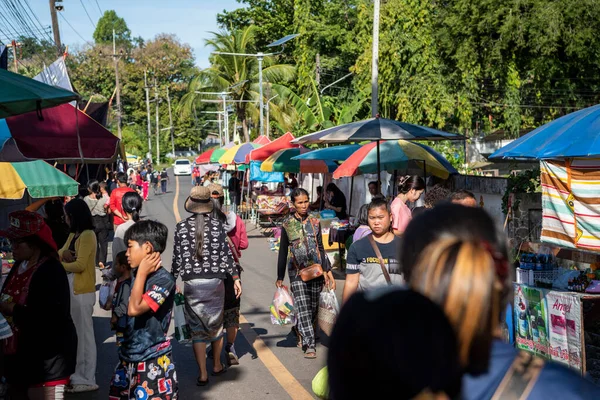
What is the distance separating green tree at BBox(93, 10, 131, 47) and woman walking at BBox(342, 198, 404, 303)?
10964cm

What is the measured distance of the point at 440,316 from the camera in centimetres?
139

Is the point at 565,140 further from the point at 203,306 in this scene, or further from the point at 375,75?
the point at 375,75

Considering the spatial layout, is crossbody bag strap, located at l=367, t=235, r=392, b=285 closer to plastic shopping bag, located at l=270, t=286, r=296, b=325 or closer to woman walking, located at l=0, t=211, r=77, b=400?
plastic shopping bag, located at l=270, t=286, r=296, b=325

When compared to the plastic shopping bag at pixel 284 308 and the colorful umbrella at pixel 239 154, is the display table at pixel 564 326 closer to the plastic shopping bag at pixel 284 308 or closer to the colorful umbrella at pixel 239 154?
the plastic shopping bag at pixel 284 308

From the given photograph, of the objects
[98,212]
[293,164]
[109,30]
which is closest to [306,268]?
[98,212]

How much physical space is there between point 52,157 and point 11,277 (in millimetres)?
1903

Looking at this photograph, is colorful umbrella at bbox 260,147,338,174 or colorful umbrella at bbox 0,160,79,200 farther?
colorful umbrella at bbox 260,147,338,174

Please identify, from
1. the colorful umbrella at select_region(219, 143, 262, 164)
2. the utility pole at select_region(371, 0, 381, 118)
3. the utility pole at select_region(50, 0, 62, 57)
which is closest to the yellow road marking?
the utility pole at select_region(371, 0, 381, 118)

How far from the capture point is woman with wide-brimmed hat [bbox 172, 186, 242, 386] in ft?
21.6

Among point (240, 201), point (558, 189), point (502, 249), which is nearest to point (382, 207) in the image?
point (558, 189)

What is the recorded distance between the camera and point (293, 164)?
1812cm

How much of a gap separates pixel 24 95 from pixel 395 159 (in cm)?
862

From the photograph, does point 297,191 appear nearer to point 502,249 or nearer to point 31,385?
point 31,385

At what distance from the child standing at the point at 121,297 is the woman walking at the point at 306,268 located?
2.64 meters
